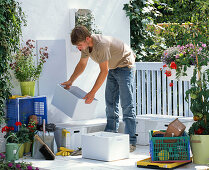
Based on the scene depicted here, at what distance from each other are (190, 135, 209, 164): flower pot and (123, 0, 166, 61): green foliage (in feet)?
10.1

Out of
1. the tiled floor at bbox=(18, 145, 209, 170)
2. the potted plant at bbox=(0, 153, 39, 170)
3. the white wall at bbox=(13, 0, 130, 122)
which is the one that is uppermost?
the white wall at bbox=(13, 0, 130, 122)

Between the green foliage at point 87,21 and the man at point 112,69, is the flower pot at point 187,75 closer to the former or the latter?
the man at point 112,69

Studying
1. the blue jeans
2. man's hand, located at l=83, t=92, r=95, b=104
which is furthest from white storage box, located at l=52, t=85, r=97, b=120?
the blue jeans

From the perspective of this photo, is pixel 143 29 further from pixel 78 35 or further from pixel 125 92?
pixel 78 35

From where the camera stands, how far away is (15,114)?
5.54 meters

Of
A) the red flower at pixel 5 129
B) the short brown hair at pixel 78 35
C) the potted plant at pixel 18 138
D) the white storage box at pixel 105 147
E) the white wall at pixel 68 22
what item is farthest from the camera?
the white wall at pixel 68 22

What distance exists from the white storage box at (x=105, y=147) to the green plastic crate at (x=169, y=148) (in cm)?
51

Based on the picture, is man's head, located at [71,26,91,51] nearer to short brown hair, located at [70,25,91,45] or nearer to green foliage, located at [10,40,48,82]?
short brown hair, located at [70,25,91,45]

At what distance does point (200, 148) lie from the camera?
186 inches

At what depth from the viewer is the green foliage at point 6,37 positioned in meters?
5.29

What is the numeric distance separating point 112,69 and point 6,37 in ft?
4.38

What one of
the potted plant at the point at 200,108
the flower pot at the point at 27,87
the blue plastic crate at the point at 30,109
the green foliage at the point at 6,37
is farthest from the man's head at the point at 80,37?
the potted plant at the point at 200,108

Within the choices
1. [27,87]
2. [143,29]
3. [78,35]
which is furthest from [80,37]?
[143,29]

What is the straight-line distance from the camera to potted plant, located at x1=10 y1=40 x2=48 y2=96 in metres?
5.66
